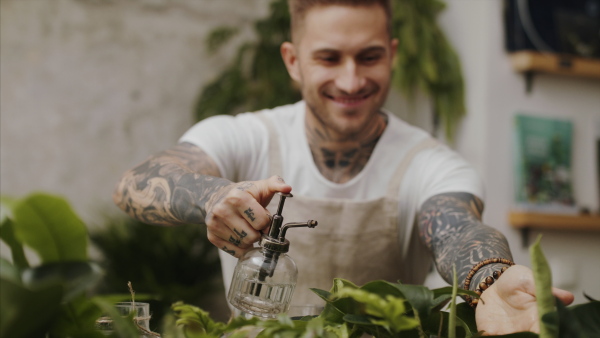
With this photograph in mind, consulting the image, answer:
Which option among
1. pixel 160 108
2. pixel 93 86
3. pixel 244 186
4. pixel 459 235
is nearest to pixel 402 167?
pixel 459 235

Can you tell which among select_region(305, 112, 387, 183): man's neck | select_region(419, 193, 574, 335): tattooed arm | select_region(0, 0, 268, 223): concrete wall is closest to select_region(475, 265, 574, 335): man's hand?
select_region(419, 193, 574, 335): tattooed arm

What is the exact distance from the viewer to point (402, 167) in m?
1.63

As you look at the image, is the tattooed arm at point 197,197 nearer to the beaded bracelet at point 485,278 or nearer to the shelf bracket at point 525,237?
the beaded bracelet at point 485,278

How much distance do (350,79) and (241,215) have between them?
664mm

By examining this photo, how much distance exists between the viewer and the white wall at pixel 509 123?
8.46 ft

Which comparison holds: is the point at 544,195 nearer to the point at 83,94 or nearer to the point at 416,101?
the point at 416,101

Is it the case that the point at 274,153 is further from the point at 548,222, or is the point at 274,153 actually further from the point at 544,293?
the point at 548,222

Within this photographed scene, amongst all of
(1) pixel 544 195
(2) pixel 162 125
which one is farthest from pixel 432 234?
(2) pixel 162 125

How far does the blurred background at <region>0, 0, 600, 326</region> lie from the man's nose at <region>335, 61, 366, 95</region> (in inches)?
49.2

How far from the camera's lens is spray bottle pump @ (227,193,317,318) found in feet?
2.59

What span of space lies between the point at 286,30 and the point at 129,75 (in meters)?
0.77

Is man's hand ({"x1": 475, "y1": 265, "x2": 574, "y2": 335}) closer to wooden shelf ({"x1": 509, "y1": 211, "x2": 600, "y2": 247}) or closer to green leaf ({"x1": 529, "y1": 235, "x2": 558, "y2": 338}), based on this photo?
green leaf ({"x1": 529, "y1": 235, "x2": 558, "y2": 338})

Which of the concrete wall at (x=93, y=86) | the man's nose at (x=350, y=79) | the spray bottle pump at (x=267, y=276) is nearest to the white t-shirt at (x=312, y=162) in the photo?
the man's nose at (x=350, y=79)

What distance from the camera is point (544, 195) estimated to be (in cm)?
260
